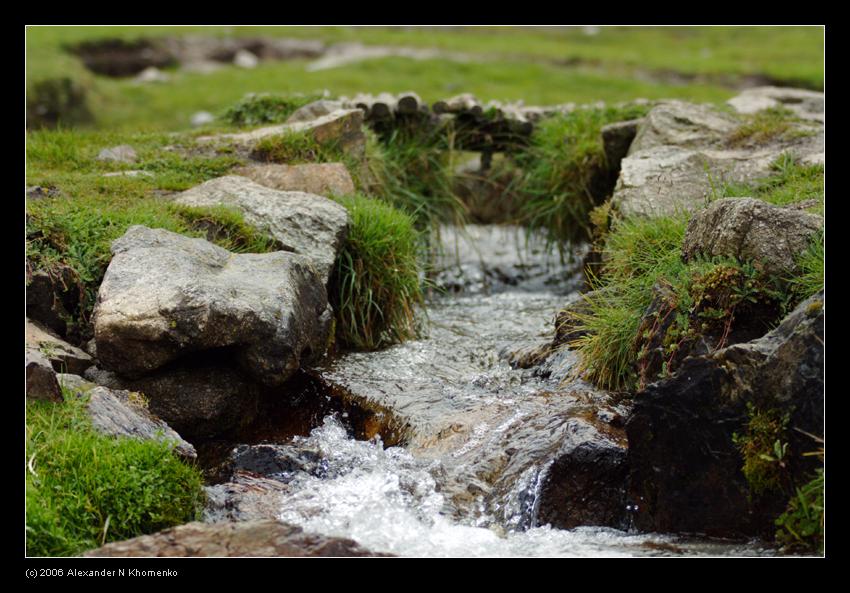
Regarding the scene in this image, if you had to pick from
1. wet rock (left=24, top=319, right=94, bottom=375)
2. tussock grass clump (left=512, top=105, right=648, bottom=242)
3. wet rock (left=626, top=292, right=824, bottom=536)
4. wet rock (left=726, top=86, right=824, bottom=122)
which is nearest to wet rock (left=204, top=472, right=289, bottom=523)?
wet rock (left=24, top=319, right=94, bottom=375)

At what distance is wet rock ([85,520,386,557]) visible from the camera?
440 cm

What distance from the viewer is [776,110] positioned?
36.3ft

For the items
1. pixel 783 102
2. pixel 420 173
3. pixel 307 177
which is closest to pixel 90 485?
pixel 307 177

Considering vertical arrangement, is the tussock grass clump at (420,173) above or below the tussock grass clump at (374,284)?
above

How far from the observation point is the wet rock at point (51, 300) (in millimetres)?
6500

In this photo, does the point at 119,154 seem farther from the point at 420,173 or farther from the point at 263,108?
the point at 420,173

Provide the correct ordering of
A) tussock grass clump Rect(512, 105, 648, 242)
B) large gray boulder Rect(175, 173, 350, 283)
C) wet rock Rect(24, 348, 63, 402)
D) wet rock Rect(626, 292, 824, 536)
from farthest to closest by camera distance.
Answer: tussock grass clump Rect(512, 105, 648, 242)
large gray boulder Rect(175, 173, 350, 283)
wet rock Rect(24, 348, 63, 402)
wet rock Rect(626, 292, 824, 536)

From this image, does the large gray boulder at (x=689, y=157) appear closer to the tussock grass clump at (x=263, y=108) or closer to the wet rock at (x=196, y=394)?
the wet rock at (x=196, y=394)

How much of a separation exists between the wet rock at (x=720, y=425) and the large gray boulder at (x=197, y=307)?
234 cm

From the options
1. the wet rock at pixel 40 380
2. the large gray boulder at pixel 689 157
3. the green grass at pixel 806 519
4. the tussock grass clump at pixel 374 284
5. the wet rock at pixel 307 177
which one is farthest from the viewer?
the wet rock at pixel 307 177

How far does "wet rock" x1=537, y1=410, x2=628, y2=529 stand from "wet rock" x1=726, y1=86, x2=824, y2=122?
6691mm

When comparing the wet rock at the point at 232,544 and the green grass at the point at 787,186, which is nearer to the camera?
the wet rock at the point at 232,544

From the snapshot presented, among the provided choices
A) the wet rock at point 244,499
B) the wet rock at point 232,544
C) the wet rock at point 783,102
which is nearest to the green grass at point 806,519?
the wet rock at point 232,544

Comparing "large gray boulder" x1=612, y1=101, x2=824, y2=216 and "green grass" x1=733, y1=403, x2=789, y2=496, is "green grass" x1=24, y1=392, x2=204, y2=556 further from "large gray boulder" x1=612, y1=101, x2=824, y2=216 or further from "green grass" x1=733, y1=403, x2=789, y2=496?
"large gray boulder" x1=612, y1=101, x2=824, y2=216
